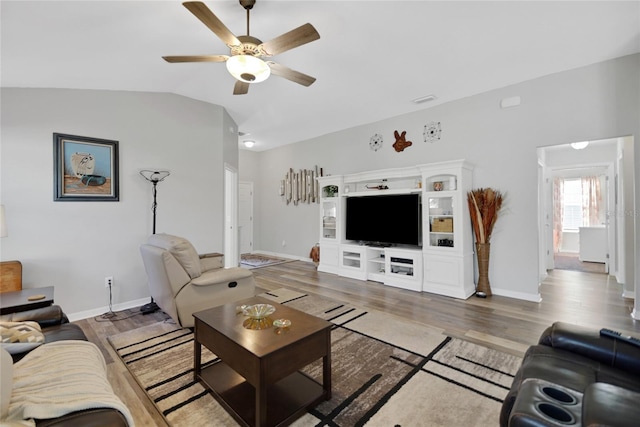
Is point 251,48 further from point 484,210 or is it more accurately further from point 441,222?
point 484,210

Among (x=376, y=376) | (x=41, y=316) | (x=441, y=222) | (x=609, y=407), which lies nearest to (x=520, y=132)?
(x=441, y=222)

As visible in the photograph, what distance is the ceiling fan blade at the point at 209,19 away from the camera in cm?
180

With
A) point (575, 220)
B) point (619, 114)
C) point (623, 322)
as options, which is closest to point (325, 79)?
point (619, 114)

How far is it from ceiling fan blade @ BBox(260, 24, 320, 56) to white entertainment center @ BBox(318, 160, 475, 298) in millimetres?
2677

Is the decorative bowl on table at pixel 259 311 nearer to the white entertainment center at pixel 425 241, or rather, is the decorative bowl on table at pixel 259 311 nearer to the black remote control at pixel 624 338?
the black remote control at pixel 624 338

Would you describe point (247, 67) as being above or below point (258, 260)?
above

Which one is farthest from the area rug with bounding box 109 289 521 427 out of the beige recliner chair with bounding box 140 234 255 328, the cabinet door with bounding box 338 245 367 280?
the cabinet door with bounding box 338 245 367 280

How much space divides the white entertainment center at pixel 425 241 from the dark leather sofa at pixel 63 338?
3.86m

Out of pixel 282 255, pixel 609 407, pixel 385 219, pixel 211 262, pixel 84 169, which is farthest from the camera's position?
pixel 282 255

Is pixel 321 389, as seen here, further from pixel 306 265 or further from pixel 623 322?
pixel 306 265

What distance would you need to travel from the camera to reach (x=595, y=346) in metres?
1.46

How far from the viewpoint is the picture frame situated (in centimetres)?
318

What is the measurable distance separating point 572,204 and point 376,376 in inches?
346

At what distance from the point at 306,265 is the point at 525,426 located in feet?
17.8
